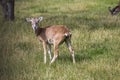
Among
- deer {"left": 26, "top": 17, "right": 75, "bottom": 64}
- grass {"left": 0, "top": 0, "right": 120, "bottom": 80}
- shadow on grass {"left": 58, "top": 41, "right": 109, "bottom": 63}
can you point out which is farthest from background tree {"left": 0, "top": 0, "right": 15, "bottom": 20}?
deer {"left": 26, "top": 17, "right": 75, "bottom": 64}

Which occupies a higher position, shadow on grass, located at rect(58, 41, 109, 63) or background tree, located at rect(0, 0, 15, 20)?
shadow on grass, located at rect(58, 41, 109, 63)

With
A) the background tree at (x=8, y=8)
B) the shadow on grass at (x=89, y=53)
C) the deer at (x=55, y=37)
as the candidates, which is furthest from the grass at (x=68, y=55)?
the background tree at (x=8, y=8)

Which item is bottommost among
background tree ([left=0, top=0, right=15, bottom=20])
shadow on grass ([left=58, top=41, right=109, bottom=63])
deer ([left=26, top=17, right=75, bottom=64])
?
background tree ([left=0, top=0, right=15, bottom=20])

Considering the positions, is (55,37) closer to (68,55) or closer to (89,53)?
(68,55)

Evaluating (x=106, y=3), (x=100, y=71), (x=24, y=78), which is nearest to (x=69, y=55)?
(x=100, y=71)

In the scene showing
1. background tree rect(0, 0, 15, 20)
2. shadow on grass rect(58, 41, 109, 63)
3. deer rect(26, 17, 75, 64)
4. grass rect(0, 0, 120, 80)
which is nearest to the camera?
grass rect(0, 0, 120, 80)

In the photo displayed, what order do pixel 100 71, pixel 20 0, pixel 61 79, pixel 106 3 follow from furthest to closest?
1. pixel 20 0
2. pixel 106 3
3. pixel 100 71
4. pixel 61 79

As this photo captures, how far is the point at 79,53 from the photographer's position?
43.8ft

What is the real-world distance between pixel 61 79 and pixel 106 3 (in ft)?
81.5

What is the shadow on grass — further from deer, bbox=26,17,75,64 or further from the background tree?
the background tree

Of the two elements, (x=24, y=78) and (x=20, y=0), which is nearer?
(x=24, y=78)

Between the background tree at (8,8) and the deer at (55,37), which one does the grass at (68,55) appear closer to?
the deer at (55,37)

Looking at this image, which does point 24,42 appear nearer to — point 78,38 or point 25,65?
point 78,38

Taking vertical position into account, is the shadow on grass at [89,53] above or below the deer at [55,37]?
below
